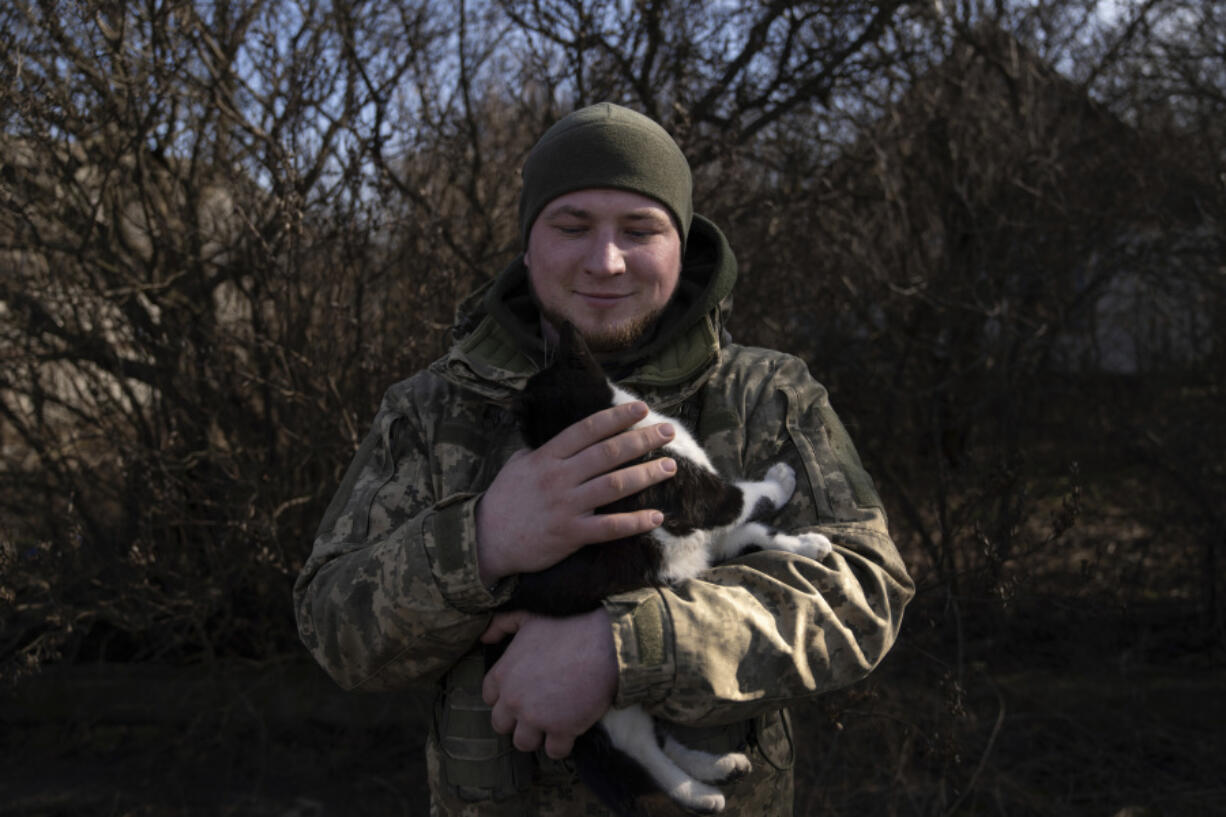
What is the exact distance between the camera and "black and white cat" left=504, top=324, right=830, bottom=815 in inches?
72.1

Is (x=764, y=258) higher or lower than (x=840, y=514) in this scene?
higher

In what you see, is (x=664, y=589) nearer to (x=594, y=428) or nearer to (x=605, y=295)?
(x=594, y=428)

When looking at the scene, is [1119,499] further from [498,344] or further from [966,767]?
[498,344]

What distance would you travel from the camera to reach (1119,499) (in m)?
5.39

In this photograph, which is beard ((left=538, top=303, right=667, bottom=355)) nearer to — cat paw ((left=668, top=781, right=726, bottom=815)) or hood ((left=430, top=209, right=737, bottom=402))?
hood ((left=430, top=209, right=737, bottom=402))

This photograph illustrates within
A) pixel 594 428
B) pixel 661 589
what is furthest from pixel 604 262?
pixel 661 589

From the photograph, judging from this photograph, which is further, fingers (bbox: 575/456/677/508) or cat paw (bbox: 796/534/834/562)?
cat paw (bbox: 796/534/834/562)

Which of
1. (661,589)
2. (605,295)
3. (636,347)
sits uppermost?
(605,295)

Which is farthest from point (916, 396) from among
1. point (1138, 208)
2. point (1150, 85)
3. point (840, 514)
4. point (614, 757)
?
point (614, 757)

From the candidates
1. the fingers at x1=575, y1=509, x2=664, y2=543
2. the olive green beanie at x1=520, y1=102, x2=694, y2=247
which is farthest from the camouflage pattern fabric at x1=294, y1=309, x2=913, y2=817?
the olive green beanie at x1=520, y1=102, x2=694, y2=247

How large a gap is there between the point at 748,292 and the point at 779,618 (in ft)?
11.1

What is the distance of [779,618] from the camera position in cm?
178

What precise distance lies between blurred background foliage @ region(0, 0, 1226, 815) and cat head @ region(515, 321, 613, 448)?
2184 millimetres

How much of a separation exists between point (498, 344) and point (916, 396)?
352 cm
